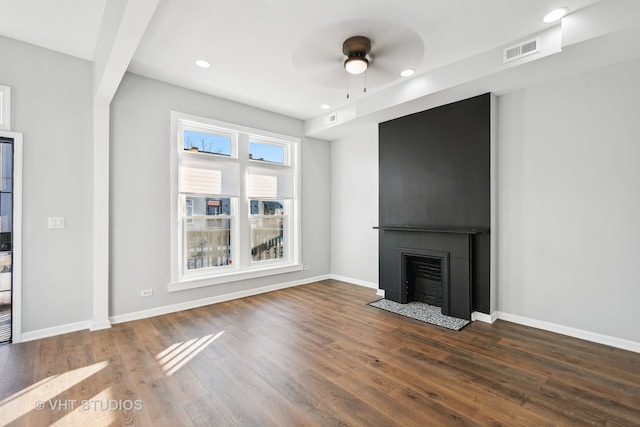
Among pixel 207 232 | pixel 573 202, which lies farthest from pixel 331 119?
pixel 573 202

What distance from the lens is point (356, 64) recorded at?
2.61 meters

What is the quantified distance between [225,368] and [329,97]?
3.80 meters

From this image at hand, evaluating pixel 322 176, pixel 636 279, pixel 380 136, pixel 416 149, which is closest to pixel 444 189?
pixel 416 149

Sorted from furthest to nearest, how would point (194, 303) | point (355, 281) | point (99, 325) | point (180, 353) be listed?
1. point (355, 281)
2. point (194, 303)
3. point (99, 325)
4. point (180, 353)

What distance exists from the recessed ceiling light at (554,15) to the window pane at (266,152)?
13.2 ft

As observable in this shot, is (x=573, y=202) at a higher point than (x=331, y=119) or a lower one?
lower

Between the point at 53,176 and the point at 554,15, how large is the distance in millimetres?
5190

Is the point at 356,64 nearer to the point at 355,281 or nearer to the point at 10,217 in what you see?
the point at 10,217

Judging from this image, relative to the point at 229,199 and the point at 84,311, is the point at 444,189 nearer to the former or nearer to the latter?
the point at 229,199

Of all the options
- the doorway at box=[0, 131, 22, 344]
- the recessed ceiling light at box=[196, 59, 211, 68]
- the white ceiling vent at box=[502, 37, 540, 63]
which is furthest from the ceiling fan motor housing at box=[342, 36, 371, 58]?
the doorway at box=[0, 131, 22, 344]

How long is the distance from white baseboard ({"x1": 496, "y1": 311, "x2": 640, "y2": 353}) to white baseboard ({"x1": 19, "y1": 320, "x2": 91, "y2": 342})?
5.02 metres

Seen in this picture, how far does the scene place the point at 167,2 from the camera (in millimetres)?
2527

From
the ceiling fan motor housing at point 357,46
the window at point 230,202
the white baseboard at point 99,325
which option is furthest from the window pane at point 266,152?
the white baseboard at point 99,325

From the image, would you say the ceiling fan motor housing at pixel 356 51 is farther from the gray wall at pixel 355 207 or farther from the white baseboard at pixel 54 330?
the white baseboard at pixel 54 330
